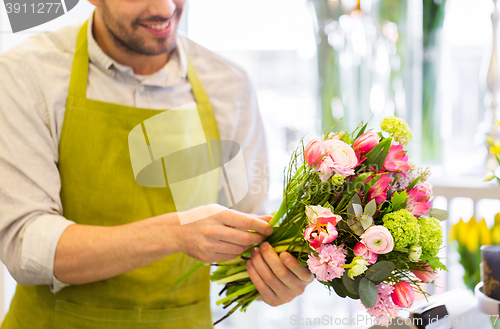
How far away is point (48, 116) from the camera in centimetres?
79

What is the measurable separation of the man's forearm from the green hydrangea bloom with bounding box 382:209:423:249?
39 centimetres

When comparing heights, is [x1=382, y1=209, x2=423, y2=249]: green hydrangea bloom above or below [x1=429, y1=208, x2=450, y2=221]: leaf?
above

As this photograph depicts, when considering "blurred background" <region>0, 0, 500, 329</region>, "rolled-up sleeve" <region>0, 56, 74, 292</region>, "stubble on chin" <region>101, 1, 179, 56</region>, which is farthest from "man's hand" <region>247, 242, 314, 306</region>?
"blurred background" <region>0, 0, 500, 329</region>

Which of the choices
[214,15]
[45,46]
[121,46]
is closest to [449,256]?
[214,15]

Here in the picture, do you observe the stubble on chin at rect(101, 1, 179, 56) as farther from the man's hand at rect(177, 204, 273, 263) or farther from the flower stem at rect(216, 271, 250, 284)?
the flower stem at rect(216, 271, 250, 284)

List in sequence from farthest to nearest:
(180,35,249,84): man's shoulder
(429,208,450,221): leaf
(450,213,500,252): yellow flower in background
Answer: (450,213,500,252): yellow flower in background
(180,35,249,84): man's shoulder
(429,208,450,221): leaf

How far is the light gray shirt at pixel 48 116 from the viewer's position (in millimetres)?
717

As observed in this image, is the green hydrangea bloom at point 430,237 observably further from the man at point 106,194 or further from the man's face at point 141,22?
the man's face at point 141,22

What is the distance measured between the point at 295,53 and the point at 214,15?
1399 mm

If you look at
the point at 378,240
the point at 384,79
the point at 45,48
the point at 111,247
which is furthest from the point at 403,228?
the point at 384,79

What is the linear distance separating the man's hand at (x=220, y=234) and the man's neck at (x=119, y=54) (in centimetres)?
37

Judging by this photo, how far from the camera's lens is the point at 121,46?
2.72 ft

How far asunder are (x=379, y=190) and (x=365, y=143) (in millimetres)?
79

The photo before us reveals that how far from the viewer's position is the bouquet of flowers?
0.60m
